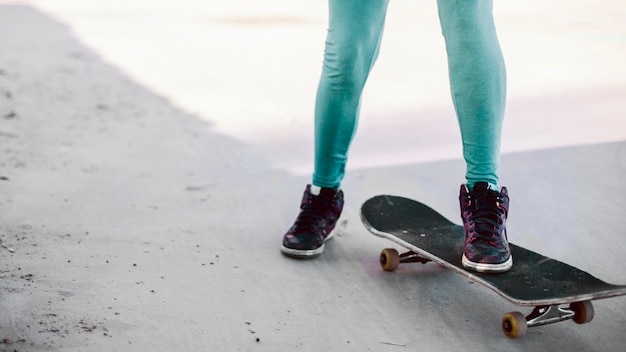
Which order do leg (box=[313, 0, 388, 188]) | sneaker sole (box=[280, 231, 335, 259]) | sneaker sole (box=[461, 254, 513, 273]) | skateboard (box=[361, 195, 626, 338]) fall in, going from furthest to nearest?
sneaker sole (box=[280, 231, 335, 259]) < leg (box=[313, 0, 388, 188]) < sneaker sole (box=[461, 254, 513, 273]) < skateboard (box=[361, 195, 626, 338])

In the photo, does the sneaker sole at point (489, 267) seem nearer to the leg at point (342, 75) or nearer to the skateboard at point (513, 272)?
the skateboard at point (513, 272)

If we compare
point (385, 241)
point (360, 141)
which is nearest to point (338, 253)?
point (385, 241)

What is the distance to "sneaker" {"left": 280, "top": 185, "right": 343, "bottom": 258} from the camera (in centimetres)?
236

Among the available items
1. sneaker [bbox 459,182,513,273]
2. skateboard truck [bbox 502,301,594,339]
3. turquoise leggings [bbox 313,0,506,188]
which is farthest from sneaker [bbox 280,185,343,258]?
skateboard truck [bbox 502,301,594,339]

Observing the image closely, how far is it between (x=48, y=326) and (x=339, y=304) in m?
0.68

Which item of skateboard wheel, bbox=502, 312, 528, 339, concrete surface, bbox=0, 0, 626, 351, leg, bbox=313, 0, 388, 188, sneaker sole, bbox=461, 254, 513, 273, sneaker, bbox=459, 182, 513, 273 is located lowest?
concrete surface, bbox=0, 0, 626, 351

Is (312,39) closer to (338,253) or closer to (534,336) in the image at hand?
(338,253)

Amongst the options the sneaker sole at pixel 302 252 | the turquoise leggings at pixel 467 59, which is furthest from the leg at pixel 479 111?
the sneaker sole at pixel 302 252

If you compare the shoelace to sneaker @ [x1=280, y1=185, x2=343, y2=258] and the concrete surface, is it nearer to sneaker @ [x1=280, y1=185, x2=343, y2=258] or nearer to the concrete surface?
sneaker @ [x1=280, y1=185, x2=343, y2=258]

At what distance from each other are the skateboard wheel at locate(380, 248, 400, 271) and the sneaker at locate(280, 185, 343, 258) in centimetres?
21

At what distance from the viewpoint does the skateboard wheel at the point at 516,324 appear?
1765 mm

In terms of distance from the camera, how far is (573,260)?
2.31 metres

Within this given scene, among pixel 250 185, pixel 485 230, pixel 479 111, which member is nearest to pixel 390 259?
pixel 485 230

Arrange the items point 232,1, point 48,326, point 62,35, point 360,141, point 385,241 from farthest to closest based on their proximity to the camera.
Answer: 1. point 232,1
2. point 62,35
3. point 360,141
4. point 385,241
5. point 48,326
